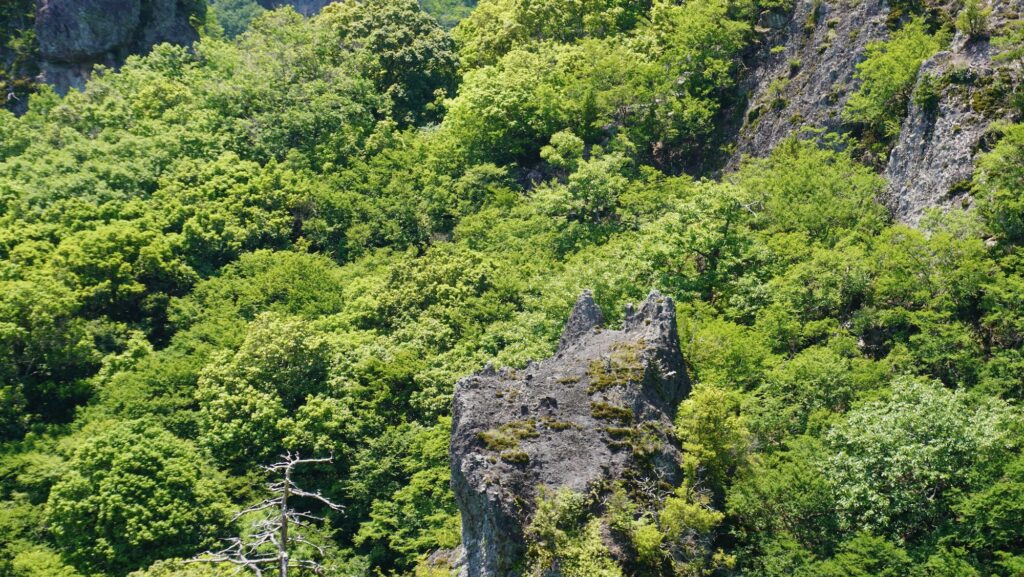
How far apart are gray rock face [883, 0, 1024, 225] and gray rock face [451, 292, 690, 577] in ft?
51.8

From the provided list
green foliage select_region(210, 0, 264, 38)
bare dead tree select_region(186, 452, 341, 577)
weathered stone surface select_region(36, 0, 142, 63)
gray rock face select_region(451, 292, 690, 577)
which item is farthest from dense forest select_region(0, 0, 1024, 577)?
green foliage select_region(210, 0, 264, 38)

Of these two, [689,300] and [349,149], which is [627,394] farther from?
[349,149]

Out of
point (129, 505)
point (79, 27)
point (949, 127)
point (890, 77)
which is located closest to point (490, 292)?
point (129, 505)

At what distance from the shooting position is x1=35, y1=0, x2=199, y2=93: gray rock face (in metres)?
99.6

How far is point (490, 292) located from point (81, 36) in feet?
227

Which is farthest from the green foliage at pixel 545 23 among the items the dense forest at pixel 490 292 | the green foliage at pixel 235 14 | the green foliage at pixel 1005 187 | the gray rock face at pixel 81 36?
the green foliage at pixel 235 14

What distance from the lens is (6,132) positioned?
8025cm

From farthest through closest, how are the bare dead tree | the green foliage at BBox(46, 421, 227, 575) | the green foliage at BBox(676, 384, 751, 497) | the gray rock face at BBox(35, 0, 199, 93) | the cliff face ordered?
the gray rock face at BBox(35, 0, 199, 93)
the cliff face
the green foliage at BBox(46, 421, 227, 575)
the green foliage at BBox(676, 384, 751, 497)
the bare dead tree

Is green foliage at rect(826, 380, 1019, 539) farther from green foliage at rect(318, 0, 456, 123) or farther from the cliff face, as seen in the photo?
green foliage at rect(318, 0, 456, 123)

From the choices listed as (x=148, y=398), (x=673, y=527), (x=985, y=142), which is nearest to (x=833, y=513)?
(x=673, y=527)

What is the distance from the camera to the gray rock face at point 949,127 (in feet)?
143

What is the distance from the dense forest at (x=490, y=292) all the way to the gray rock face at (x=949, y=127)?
598 millimetres

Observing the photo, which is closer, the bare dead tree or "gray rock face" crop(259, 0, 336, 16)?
the bare dead tree

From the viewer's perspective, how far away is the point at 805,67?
2323 inches
